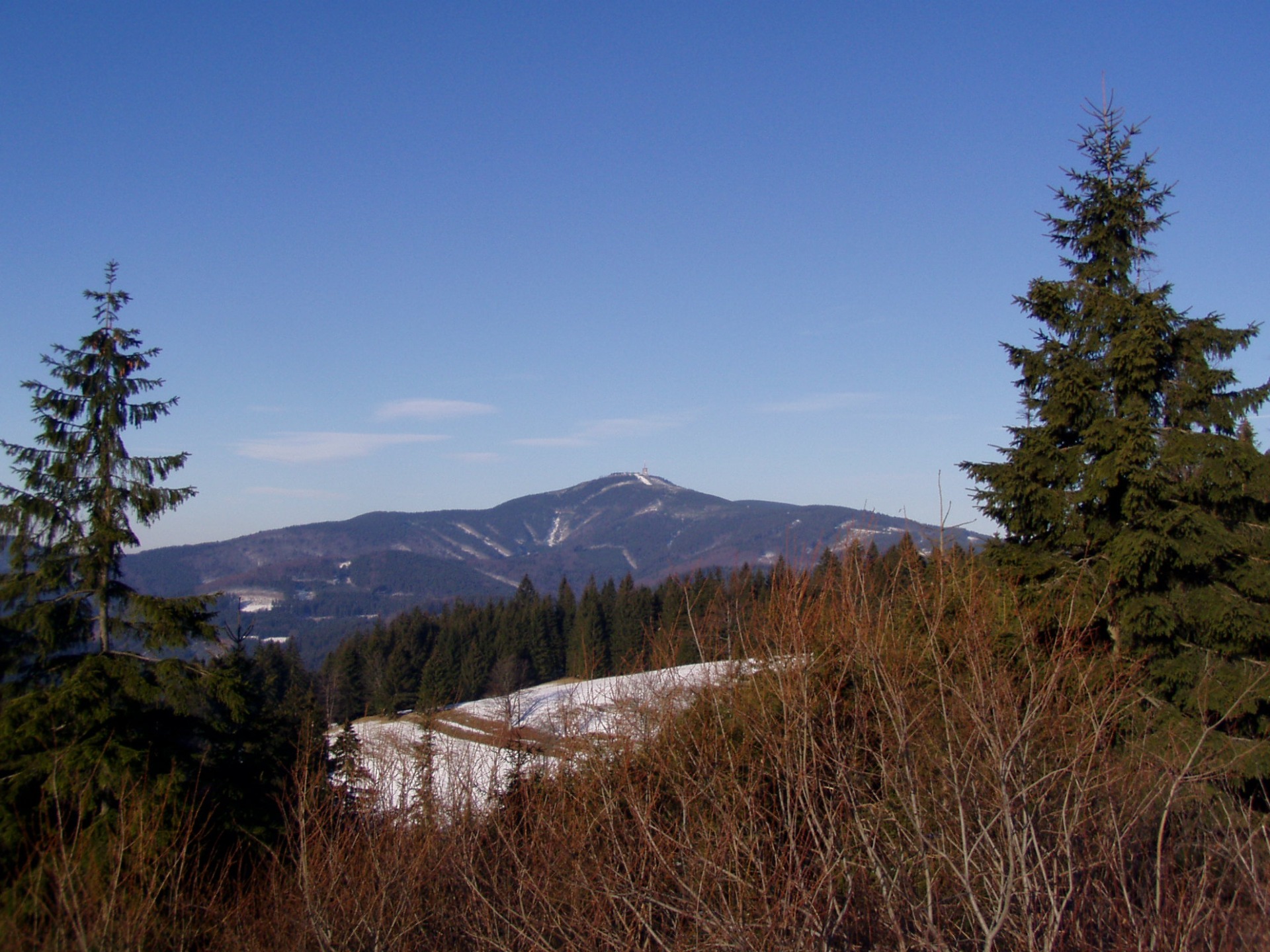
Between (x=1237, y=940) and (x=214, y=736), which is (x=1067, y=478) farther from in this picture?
(x=214, y=736)

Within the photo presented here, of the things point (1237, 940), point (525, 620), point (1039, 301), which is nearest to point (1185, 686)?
point (1039, 301)

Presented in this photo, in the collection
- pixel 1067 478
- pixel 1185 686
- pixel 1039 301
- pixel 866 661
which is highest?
pixel 1039 301

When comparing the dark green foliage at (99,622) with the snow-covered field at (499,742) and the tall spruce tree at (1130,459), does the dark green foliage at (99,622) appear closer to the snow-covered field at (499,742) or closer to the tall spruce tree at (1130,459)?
the snow-covered field at (499,742)

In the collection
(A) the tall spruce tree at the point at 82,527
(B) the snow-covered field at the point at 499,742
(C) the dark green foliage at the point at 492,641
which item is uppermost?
(A) the tall spruce tree at the point at 82,527

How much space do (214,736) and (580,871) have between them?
1222cm

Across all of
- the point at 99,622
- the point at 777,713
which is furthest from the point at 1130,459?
the point at 99,622

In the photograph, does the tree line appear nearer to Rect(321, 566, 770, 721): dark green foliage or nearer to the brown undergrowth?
Rect(321, 566, 770, 721): dark green foliage

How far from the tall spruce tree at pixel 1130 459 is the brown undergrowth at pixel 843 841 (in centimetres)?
193

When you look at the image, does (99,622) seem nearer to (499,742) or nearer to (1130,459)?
(499,742)

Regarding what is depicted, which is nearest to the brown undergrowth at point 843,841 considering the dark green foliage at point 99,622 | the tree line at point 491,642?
the dark green foliage at point 99,622

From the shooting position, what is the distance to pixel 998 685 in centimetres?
722

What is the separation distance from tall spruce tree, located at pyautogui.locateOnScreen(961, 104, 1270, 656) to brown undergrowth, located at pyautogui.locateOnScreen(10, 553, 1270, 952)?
193cm

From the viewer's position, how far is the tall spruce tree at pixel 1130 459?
1250 cm

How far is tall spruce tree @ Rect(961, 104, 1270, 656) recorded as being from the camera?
12.5 m
